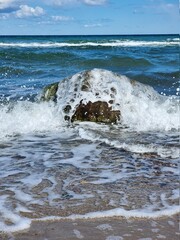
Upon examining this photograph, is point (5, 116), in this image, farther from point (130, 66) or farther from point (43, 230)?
point (130, 66)

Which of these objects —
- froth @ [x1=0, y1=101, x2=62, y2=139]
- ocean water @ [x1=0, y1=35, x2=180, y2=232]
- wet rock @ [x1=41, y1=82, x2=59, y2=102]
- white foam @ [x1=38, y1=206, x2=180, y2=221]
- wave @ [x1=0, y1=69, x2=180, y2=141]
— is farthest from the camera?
wet rock @ [x1=41, y1=82, x2=59, y2=102]

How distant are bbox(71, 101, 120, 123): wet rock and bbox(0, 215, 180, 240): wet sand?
361cm

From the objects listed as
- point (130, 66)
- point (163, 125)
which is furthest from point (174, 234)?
point (130, 66)

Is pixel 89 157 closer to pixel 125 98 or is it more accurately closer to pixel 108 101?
pixel 108 101

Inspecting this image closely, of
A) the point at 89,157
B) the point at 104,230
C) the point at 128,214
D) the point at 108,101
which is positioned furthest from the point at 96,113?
the point at 104,230

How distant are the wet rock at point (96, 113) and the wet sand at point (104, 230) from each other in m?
3.61

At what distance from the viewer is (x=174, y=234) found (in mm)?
2586

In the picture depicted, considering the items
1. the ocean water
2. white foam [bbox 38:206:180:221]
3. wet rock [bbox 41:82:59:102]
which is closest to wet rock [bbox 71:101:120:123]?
the ocean water

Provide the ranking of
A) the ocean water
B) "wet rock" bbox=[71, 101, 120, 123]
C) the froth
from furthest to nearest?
1. "wet rock" bbox=[71, 101, 120, 123]
2. the froth
3. the ocean water

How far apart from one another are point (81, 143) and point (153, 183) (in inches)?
64.2

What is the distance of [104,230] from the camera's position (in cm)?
267

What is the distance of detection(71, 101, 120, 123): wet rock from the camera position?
6398 millimetres

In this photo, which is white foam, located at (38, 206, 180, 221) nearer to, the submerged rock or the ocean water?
the ocean water

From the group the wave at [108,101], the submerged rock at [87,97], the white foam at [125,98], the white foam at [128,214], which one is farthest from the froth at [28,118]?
the white foam at [128,214]
